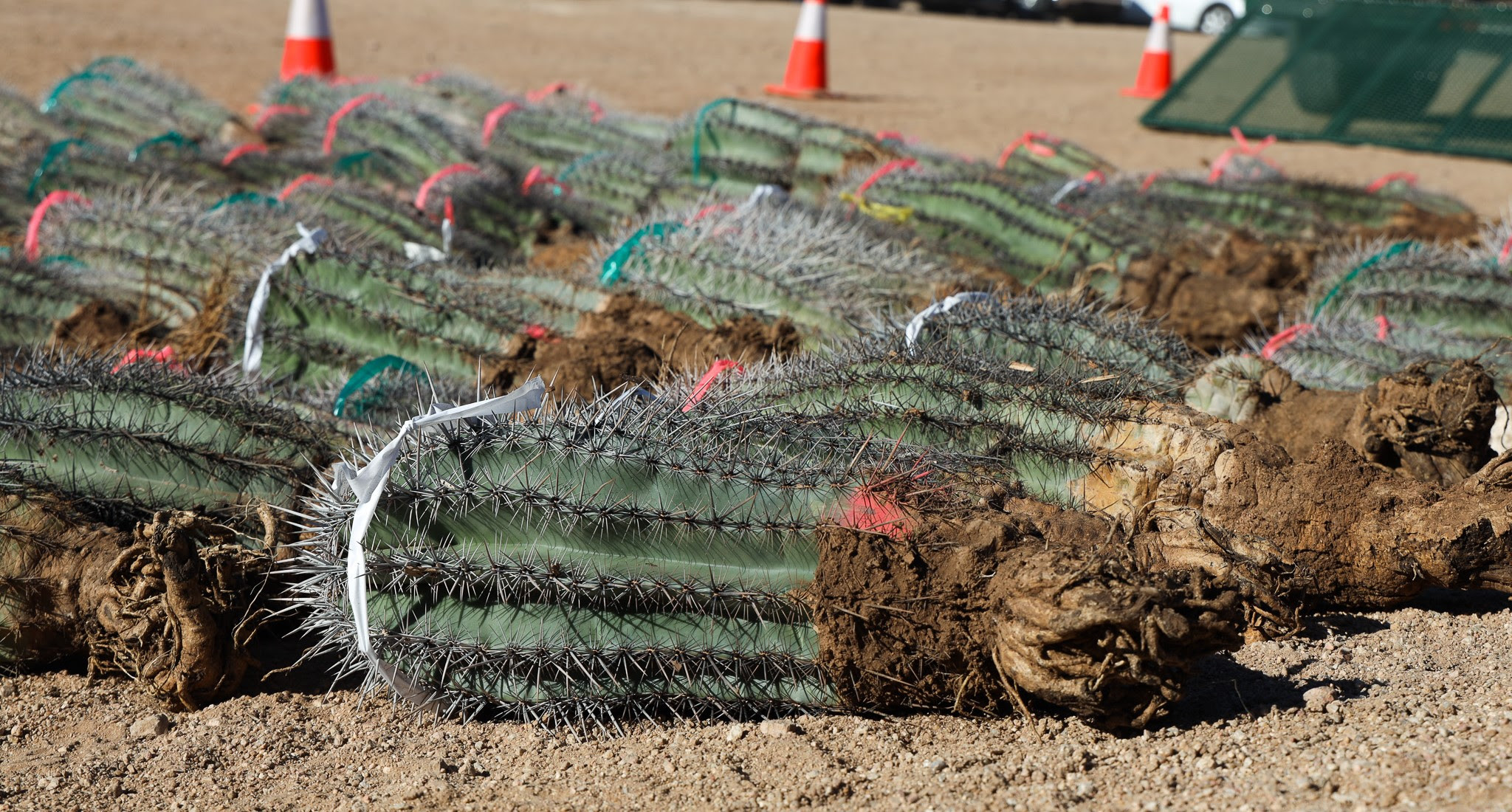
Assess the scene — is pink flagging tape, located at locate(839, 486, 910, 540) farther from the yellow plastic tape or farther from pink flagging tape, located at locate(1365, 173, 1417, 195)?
pink flagging tape, located at locate(1365, 173, 1417, 195)

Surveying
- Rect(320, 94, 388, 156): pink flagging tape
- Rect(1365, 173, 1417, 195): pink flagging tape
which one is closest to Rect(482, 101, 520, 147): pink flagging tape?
Rect(320, 94, 388, 156): pink flagging tape

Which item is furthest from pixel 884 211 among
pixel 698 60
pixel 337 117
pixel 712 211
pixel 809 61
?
pixel 698 60

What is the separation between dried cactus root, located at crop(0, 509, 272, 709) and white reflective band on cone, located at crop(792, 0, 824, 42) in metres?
10.2

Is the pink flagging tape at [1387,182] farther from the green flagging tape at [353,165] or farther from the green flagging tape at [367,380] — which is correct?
the green flagging tape at [367,380]

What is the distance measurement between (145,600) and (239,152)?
4.02m

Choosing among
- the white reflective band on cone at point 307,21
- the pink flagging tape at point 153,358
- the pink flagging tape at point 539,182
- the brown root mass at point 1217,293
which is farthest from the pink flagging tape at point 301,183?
the white reflective band on cone at point 307,21

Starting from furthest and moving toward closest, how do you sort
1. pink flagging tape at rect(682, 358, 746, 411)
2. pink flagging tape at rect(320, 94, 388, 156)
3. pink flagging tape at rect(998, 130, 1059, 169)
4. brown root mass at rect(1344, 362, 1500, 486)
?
1. pink flagging tape at rect(998, 130, 1059, 169)
2. pink flagging tape at rect(320, 94, 388, 156)
3. brown root mass at rect(1344, 362, 1500, 486)
4. pink flagging tape at rect(682, 358, 746, 411)

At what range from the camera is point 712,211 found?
5.07 meters

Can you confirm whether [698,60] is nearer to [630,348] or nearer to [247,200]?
[247,200]

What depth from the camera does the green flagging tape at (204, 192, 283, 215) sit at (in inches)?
202

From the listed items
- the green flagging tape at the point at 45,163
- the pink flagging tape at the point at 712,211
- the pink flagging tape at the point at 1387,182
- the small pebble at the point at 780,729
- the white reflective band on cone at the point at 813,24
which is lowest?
the small pebble at the point at 780,729

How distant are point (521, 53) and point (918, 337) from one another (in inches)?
455

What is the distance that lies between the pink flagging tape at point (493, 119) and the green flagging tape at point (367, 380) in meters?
3.41

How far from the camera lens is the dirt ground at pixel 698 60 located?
10.1 meters
